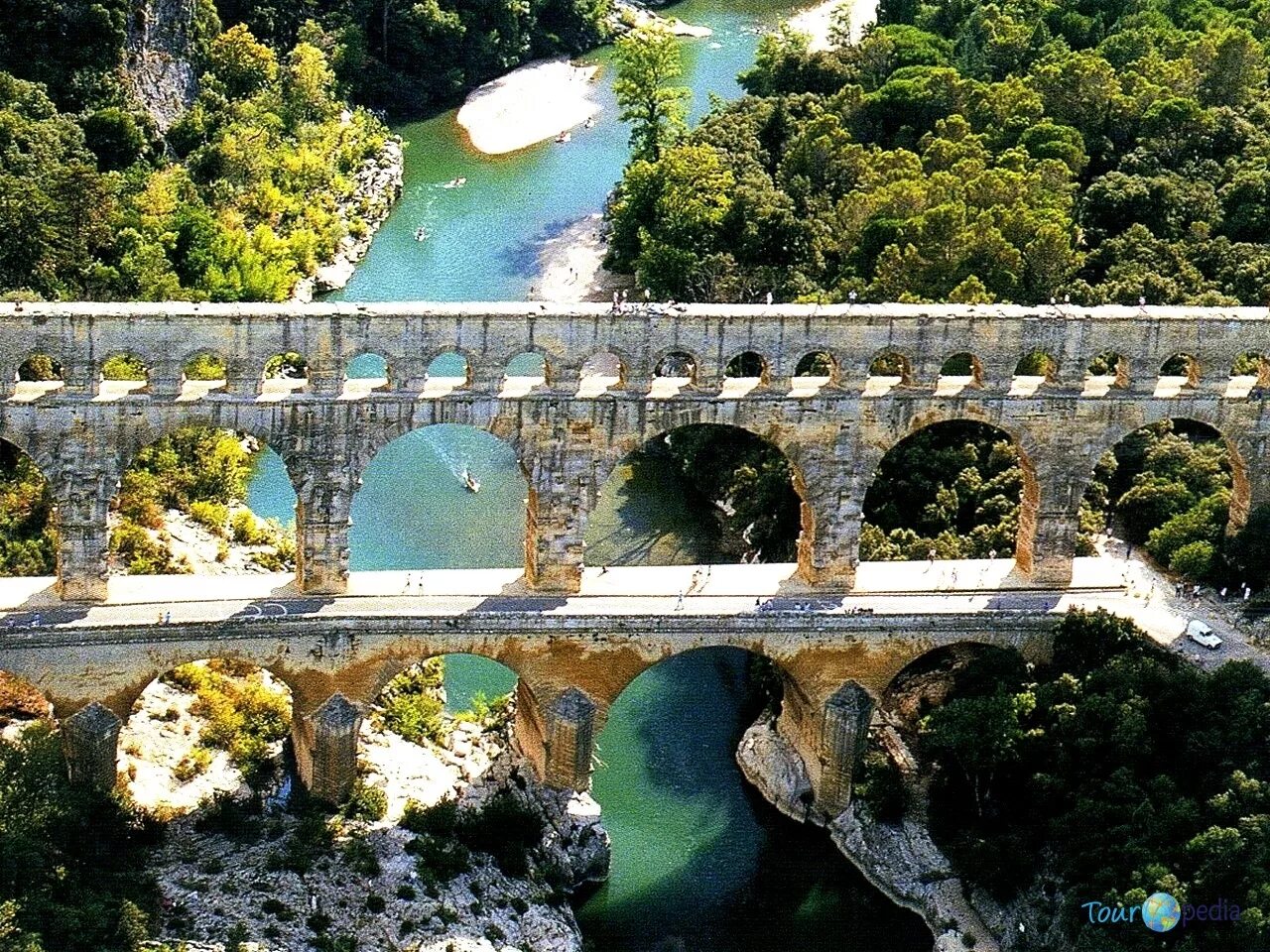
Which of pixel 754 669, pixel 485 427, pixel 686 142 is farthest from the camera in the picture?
pixel 686 142

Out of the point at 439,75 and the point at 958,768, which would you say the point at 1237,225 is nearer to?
the point at 958,768

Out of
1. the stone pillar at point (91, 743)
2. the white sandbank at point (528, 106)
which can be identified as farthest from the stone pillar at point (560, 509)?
the white sandbank at point (528, 106)

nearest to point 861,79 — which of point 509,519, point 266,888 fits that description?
point 509,519

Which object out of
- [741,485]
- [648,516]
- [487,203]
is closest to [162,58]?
[487,203]

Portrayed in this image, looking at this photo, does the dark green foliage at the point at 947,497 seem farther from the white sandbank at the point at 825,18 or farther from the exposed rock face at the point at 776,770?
the white sandbank at the point at 825,18

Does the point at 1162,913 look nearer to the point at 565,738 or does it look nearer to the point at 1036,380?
the point at 1036,380

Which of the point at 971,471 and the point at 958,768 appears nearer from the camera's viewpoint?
the point at 958,768

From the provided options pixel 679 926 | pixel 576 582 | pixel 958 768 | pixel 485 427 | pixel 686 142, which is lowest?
pixel 679 926
